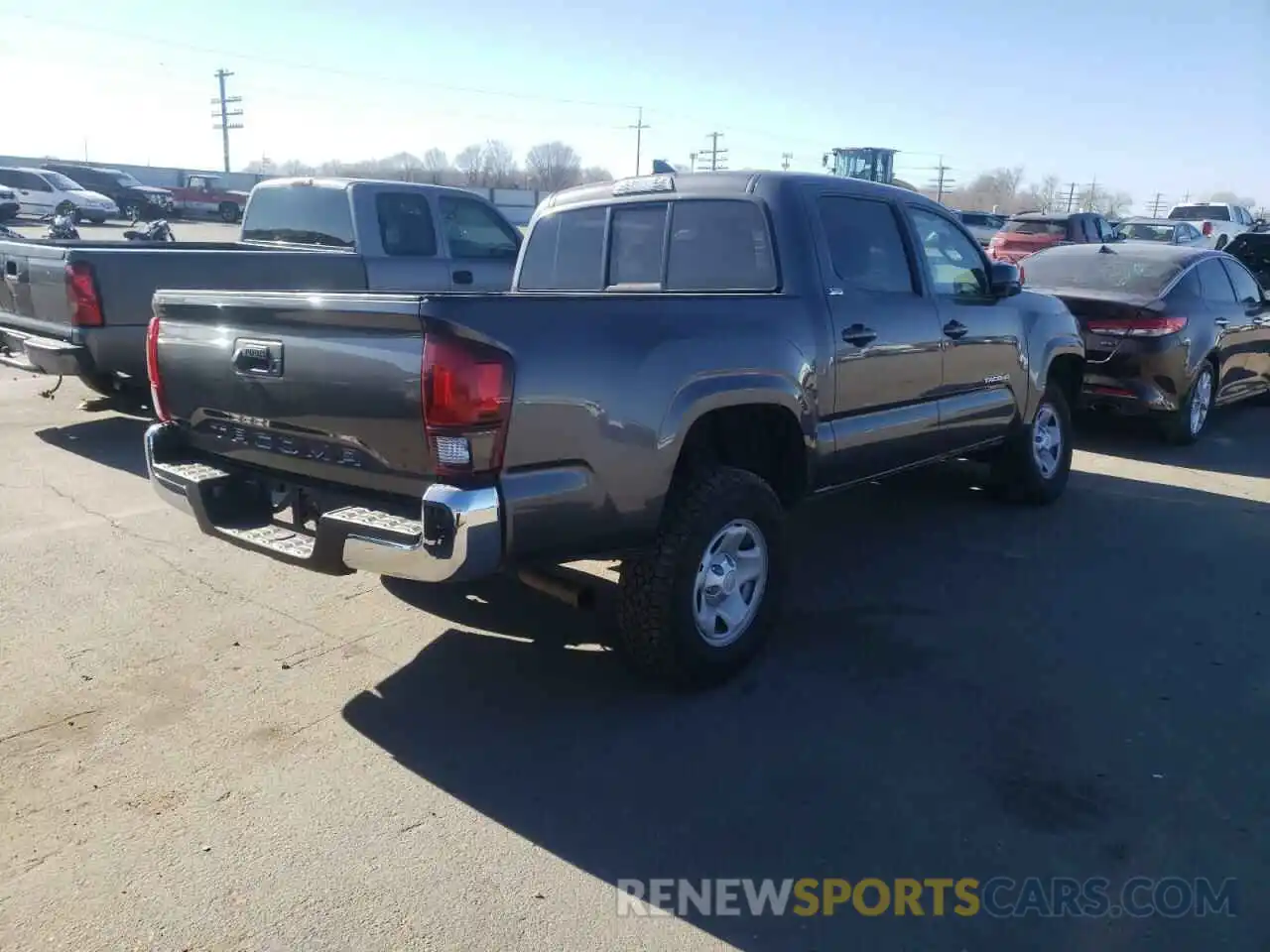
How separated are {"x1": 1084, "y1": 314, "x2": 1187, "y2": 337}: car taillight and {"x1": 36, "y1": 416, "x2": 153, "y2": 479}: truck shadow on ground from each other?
757cm

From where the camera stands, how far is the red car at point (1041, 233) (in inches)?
744

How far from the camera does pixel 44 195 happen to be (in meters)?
Answer: 37.3

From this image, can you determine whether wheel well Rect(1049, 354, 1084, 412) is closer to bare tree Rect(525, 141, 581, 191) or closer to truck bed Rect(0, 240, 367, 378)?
truck bed Rect(0, 240, 367, 378)

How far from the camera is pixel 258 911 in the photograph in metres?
2.70

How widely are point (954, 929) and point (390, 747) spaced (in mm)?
1909

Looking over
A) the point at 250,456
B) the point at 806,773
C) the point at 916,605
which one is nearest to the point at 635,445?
the point at 806,773

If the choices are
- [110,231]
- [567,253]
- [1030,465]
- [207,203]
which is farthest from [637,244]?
[207,203]

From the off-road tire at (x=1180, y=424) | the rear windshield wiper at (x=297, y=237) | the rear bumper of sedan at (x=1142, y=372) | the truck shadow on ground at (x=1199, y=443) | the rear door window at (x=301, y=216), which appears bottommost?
the truck shadow on ground at (x=1199, y=443)

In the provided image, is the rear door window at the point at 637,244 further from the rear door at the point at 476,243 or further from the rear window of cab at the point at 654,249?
the rear door at the point at 476,243

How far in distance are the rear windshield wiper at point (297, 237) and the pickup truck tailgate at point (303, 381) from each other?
4.96 metres

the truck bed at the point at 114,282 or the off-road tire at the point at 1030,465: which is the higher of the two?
the truck bed at the point at 114,282

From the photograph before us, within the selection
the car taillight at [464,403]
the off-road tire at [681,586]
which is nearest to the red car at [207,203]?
Answer: the off-road tire at [681,586]

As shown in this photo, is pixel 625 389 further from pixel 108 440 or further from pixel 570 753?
pixel 108 440

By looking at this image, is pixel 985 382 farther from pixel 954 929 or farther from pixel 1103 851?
pixel 954 929
